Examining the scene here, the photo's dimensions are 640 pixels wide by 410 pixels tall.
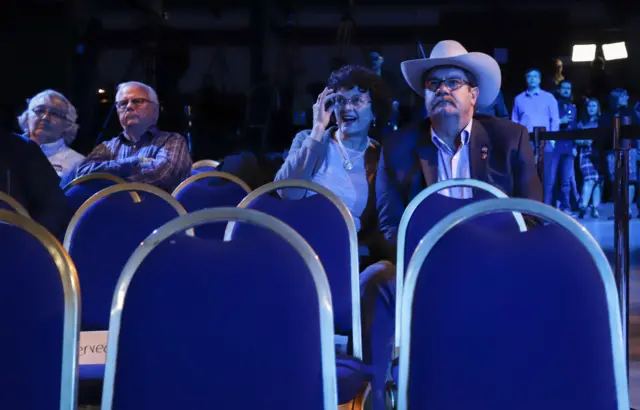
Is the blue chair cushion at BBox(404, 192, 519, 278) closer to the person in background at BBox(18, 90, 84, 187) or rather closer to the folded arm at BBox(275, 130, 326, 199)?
the folded arm at BBox(275, 130, 326, 199)

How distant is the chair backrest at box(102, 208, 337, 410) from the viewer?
4.11 feet

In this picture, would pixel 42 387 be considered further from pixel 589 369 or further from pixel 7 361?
pixel 589 369

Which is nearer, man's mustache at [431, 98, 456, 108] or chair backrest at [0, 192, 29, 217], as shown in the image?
chair backrest at [0, 192, 29, 217]

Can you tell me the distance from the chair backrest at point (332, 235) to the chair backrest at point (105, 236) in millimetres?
332

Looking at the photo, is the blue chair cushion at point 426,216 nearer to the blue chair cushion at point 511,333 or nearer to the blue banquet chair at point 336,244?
the blue banquet chair at point 336,244

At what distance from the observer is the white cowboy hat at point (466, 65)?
303 cm

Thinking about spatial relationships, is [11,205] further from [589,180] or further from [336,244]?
[589,180]

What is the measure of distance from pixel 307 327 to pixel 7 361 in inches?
19.9

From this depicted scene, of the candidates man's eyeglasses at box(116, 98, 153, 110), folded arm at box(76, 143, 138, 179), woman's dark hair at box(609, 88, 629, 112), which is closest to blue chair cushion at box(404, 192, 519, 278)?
folded arm at box(76, 143, 138, 179)

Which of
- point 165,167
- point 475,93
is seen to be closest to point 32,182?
point 165,167

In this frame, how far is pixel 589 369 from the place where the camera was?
126 cm

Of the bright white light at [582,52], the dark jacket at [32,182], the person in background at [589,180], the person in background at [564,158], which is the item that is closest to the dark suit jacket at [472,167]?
the dark jacket at [32,182]

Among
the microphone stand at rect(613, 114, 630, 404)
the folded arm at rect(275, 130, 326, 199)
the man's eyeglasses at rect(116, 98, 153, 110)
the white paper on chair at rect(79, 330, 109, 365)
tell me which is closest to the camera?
the white paper on chair at rect(79, 330, 109, 365)

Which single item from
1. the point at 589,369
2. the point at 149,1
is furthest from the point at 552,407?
the point at 149,1
